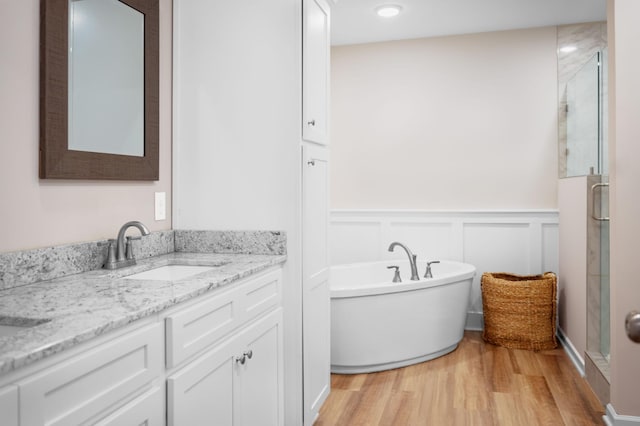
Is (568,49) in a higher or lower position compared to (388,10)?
lower

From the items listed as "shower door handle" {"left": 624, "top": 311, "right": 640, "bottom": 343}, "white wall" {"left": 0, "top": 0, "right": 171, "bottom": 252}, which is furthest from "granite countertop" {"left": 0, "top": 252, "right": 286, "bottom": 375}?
"shower door handle" {"left": 624, "top": 311, "right": 640, "bottom": 343}

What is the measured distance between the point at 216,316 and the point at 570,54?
146 inches

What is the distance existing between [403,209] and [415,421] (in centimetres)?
217

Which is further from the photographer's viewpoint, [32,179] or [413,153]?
[413,153]

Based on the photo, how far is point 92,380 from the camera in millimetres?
1144

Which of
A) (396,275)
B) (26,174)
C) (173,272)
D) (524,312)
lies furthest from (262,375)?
(524,312)

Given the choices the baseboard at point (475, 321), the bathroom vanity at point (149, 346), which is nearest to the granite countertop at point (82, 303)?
the bathroom vanity at point (149, 346)

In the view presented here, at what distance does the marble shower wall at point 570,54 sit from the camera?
410 cm

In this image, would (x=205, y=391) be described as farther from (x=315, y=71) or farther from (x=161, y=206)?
(x=315, y=71)

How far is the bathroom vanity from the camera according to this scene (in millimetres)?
1027

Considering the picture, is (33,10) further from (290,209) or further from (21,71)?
(290,209)

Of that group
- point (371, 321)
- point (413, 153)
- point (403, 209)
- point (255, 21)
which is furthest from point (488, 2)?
point (371, 321)

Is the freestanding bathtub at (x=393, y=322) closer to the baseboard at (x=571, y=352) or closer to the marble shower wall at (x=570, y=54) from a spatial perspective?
the baseboard at (x=571, y=352)

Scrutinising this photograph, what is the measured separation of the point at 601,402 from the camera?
2.83 meters
